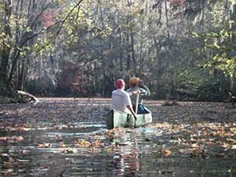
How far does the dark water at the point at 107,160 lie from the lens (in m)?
7.41

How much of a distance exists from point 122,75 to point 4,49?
19430 mm

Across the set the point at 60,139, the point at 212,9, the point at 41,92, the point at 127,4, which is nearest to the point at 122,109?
the point at 60,139

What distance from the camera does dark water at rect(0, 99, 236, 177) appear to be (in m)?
7.41

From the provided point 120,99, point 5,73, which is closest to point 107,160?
point 120,99

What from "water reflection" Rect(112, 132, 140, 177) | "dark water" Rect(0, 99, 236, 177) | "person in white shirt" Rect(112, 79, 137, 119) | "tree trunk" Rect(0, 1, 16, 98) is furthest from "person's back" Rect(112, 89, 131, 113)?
"tree trunk" Rect(0, 1, 16, 98)

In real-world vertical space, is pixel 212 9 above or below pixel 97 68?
above

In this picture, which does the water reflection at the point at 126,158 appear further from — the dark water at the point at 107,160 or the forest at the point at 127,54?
the forest at the point at 127,54

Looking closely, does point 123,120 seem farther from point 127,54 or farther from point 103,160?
point 127,54

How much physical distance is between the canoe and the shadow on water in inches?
97.9

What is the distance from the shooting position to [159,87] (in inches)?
1832

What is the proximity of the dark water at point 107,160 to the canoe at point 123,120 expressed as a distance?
2.50 meters

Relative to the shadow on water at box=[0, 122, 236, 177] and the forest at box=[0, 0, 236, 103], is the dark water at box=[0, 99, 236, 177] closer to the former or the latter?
the shadow on water at box=[0, 122, 236, 177]

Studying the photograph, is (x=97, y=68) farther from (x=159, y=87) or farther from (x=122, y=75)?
(x=159, y=87)

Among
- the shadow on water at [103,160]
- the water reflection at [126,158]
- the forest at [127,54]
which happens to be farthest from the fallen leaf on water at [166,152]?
the forest at [127,54]
